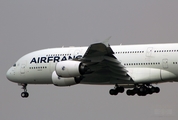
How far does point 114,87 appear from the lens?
4978cm

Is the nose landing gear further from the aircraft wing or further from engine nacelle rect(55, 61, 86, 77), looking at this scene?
engine nacelle rect(55, 61, 86, 77)

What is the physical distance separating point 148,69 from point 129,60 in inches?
66.5

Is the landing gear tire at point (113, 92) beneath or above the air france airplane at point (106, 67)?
beneath

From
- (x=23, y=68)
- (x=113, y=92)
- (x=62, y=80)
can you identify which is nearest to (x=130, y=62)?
(x=113, y=92)

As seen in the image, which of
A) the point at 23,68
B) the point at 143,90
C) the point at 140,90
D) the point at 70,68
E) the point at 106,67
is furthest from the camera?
the point at 23,68

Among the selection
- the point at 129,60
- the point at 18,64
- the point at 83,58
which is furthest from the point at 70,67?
the point at 18,64

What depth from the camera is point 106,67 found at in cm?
4625

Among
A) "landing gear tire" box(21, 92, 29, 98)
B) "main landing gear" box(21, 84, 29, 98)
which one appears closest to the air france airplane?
"main landing gear" box(21, 84, 29, 98)

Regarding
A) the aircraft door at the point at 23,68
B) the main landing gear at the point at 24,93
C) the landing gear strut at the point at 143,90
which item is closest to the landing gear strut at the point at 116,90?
the landing gear strut at the point at 143,90

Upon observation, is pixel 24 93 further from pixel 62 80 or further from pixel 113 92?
pixel 113 92

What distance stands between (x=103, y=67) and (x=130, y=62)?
6.46 feet

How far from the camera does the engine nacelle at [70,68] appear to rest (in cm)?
4400

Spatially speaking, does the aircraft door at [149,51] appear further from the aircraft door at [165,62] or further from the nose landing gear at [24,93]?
the nose landing gear at [24,93]

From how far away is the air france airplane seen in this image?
44250 millimetres
